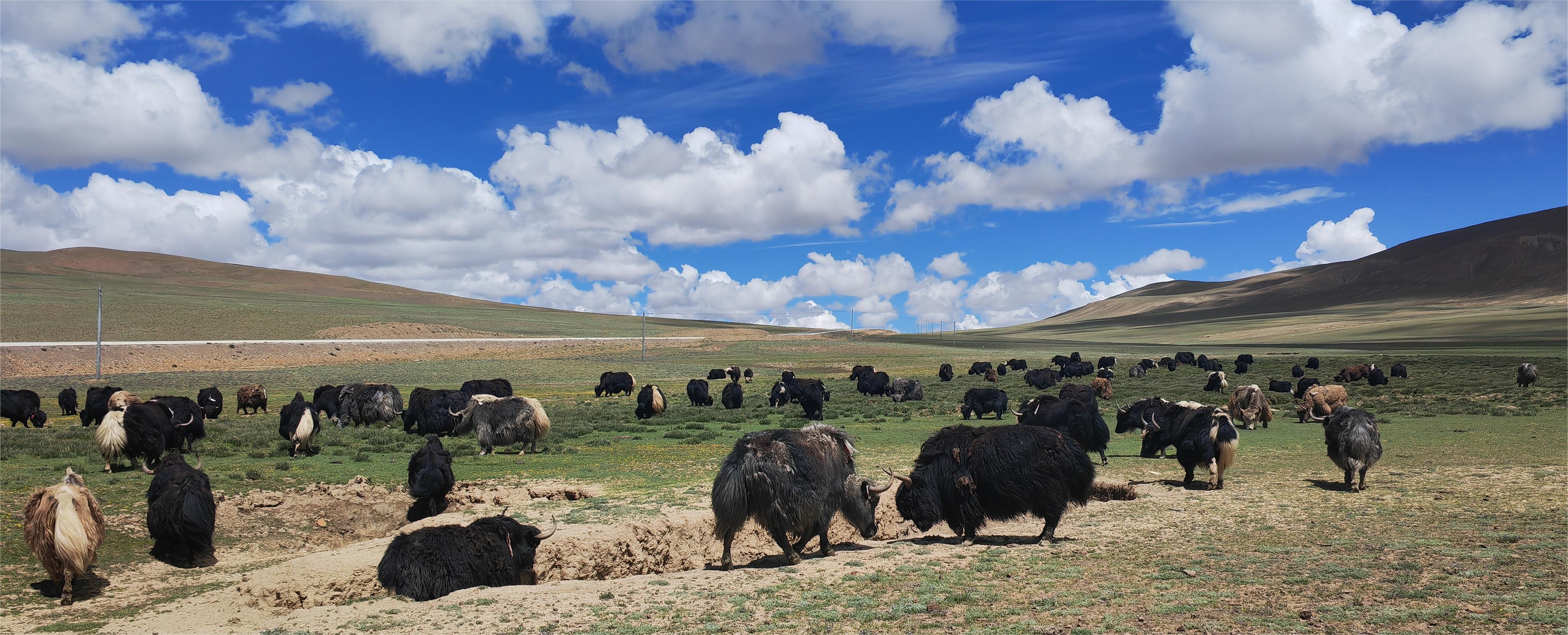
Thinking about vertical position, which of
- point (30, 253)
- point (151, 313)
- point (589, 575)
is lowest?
point (589, 575)

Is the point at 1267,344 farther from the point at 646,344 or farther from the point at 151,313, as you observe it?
the point at 151,313

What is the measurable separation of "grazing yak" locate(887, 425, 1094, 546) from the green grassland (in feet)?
1.77

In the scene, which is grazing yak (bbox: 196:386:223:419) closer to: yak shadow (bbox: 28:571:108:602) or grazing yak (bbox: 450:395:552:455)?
grazing yak (bbox: 450:395:552:455)

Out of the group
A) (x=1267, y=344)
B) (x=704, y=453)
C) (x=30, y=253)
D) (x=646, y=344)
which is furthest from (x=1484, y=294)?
(x=30, y=253)

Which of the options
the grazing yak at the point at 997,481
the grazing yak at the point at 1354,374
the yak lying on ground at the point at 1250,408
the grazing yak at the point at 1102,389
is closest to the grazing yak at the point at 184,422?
the grazing yak at the point at 997,481

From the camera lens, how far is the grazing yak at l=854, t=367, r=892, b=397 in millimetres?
41219

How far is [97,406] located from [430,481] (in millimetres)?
17034

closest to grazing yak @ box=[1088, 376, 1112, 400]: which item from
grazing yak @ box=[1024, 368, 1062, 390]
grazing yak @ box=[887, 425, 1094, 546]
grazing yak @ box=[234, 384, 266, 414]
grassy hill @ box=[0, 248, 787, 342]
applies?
grazing yak @ box=[1024, 368, 1062, 390]

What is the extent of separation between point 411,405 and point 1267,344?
118m

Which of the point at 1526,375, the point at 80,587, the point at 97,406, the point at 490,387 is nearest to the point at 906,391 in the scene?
the point at 490,387

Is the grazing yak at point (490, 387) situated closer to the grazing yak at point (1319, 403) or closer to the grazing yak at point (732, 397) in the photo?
the grazing yak at point (732, 397)

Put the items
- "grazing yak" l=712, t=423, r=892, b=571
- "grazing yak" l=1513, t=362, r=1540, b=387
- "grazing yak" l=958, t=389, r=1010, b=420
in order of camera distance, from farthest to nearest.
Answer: "grazing yak" l=1513, t=362, r=1540, b=387 → "grazing yak" l=958, t=389, r=1010, b=420 → "grazing yak" l=712, t=423, r=892, b=571

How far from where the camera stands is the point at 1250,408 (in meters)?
26.1

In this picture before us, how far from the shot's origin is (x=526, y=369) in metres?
58.9
